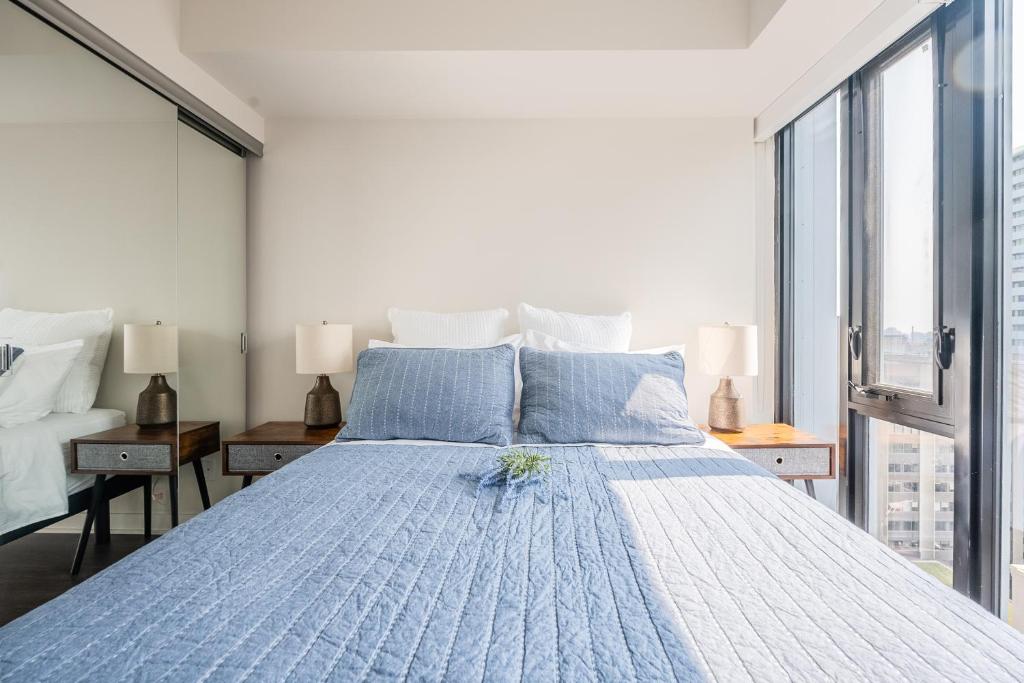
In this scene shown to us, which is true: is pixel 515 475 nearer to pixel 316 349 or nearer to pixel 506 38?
pixel 316 349

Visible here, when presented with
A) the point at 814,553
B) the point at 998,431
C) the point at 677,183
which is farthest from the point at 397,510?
the point at 677,183

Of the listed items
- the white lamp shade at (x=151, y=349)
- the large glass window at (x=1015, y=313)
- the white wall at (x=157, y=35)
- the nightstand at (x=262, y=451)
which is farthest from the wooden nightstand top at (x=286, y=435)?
the large glass window at (x=1015, y=313)

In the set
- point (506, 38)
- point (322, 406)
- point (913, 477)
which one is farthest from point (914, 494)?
point (322, 406)

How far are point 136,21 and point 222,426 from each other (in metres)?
1.78

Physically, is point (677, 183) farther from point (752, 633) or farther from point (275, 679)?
point (275, 679)

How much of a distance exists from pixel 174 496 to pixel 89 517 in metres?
0.47

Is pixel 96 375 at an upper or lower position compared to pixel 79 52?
lower

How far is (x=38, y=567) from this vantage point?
1603 mm

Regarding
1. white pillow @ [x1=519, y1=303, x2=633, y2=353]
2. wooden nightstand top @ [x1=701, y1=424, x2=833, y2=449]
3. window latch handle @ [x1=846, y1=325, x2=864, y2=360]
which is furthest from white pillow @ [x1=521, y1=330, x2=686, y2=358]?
window latch handle @ [x1=846, y1=325, x2=864, y2=360]

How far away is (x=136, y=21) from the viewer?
1972 mm

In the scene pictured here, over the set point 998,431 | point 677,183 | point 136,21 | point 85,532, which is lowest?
point 85,532

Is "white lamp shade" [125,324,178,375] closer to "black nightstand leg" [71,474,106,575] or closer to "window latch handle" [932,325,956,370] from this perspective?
"black nightstand leg" [71,474,106,575]

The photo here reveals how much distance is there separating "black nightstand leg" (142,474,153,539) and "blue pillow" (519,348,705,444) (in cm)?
152

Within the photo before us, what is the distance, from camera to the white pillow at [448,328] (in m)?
2.63
